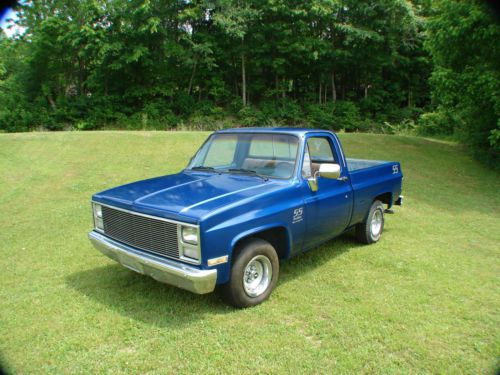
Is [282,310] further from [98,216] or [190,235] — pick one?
[98,216]

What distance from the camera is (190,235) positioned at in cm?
357

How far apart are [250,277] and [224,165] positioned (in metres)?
1.73

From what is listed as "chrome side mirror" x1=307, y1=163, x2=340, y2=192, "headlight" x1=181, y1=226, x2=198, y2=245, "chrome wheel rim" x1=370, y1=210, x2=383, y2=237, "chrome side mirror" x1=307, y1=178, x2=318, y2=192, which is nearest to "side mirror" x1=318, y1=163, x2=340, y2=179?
"chrome side mirror" x1=307, y1=163, x2=340, y2=192

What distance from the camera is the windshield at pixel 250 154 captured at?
476 cm

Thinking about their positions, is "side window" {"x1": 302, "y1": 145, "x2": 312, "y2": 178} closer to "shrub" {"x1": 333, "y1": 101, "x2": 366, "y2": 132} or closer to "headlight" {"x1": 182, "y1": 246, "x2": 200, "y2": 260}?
"headlight" {"x1": 182, "y1": 246, "x2": 200, "y2": 260}

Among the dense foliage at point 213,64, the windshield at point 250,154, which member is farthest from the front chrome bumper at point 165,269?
the dense foliage at point 213,64

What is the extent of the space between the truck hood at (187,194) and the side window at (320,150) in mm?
912

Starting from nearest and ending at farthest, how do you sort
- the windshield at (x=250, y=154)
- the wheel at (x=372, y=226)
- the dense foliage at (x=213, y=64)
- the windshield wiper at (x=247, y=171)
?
the windshield wiper at (x=247, y=171) → the windshield at (x=250, y=154) → the wheel at (x=372, y=226) → the dense foliage at (x=213, y=64)

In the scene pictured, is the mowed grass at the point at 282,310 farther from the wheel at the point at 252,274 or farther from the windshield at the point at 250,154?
the windshield at the point at 250,154

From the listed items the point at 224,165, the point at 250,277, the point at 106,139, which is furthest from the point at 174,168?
the point at 250,277

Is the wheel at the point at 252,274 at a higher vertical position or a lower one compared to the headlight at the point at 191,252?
lower

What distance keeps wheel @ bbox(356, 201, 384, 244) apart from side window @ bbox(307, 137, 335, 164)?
1.29 m

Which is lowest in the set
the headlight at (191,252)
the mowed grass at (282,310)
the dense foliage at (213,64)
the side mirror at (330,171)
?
the mowed grass at (282,310)

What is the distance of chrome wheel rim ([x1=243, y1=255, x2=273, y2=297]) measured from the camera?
4125 mm
